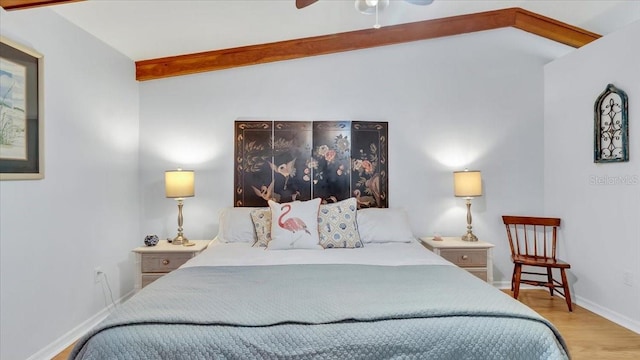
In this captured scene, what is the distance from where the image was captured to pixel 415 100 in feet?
12.2

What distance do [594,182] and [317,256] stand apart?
259 centimetres

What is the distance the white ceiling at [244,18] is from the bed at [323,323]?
6.65ft

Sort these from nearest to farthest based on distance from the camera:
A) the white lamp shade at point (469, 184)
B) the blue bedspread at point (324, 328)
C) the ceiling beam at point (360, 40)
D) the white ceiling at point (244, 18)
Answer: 1. the blue bedspread at point (324, 328)
2. the white ceiling at point (244, 18)
3. the white lamp shade at point (469, 184)
4. the ceiling beam at point (360, 40)

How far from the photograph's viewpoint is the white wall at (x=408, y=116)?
11.9ft

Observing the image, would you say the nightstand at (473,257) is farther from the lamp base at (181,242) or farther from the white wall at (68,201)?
the white wall at (68,201)

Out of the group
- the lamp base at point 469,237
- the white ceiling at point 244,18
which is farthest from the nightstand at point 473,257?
the white ceiling at point 244,18

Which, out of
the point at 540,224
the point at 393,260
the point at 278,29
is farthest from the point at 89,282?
the point at 540,224

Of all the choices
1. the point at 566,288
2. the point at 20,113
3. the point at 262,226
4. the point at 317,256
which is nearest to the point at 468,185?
the point at 566,288

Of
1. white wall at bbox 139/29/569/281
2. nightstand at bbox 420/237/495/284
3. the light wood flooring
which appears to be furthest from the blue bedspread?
white wall at bbox 139/29/569/281

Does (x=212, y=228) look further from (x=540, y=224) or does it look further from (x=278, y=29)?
(x=540, y=224)

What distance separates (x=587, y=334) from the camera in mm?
2693

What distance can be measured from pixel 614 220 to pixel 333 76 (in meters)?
2.81

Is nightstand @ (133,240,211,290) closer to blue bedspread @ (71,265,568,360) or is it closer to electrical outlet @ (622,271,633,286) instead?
blue bedspread @ (71,265,568,360)

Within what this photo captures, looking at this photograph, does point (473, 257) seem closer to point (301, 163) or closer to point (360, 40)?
point (301, 163)
